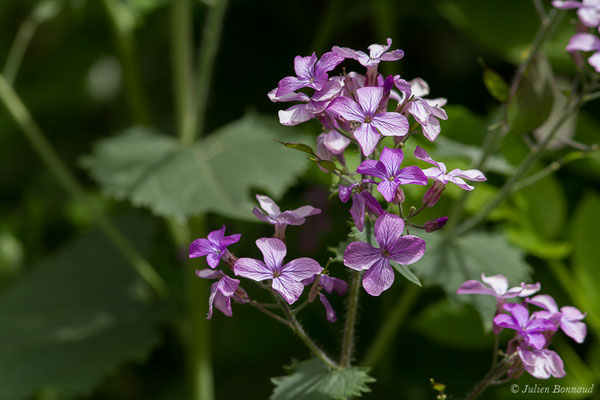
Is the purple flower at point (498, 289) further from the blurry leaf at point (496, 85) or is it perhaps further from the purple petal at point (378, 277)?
the blurry leaf at point (496, 85)

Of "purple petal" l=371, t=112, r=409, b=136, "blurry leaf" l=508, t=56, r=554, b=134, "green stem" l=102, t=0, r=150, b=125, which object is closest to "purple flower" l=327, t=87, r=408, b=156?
"purple petal" l=371, t=112, r=409, b=136

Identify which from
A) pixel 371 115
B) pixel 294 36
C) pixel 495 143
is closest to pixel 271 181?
pixel 495 143

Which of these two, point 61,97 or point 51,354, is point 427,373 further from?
point 61,97

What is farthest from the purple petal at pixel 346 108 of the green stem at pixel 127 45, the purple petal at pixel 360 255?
the green stem at pixel 127 45

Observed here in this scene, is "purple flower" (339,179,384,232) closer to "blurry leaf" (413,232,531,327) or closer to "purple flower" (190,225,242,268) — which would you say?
"purple flower" (190,225,242,268)

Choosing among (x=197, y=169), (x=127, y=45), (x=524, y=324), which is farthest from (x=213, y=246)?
(x=127, y=45)
